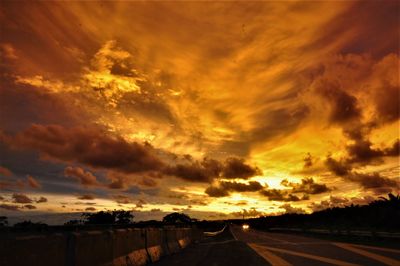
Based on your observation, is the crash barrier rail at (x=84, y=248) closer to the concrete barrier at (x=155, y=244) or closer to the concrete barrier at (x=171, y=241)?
the concrete barrier at (x=155, y=244)

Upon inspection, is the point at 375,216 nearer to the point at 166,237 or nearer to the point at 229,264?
the point at 166,237

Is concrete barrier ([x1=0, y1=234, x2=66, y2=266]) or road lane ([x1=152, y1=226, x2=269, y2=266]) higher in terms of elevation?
road lane ([x1=152, y1=226, x2=269, y2=266])

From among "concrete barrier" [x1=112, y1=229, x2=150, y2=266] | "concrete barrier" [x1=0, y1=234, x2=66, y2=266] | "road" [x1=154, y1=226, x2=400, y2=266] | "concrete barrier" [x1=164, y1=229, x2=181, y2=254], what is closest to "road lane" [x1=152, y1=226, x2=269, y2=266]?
"road" [x1=154, y1=226, x2=400, y2=266]

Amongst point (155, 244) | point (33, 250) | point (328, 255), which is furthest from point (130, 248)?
point (328, 255)

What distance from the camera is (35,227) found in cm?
4556

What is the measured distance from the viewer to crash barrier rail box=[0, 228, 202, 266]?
18.3 ft

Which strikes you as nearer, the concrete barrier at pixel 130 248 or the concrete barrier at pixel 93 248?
the concrete barrier at pixel 93 248

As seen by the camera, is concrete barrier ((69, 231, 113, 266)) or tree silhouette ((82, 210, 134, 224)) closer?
concrete barrier ((69, 231, 113, 266))

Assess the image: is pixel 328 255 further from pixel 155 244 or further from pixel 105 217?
pixel 105 217

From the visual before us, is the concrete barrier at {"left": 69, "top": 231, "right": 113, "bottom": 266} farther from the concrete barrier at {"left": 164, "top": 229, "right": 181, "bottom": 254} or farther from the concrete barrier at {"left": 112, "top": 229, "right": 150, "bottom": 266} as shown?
the concrete barrier at {"left": 164, "top": 229, "right": 181, "bottom": 254}

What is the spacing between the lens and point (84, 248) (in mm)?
7719

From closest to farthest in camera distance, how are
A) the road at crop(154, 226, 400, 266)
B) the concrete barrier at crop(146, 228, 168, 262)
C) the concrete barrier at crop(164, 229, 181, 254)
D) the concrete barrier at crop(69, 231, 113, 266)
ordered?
the concrete barrier at crop(69, 231, 113, 266) → the road at crop(154, 226, 400, 266) → the concrete barrier at crop(146, 228, 168, 262) → the concrete barrier at crop(164, 229, 181, 254)

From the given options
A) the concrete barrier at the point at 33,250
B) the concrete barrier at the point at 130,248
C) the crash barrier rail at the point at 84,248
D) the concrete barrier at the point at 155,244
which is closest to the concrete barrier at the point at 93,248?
the crash barrier rail at the point at 84,248

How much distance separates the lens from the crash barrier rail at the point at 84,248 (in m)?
5.57
